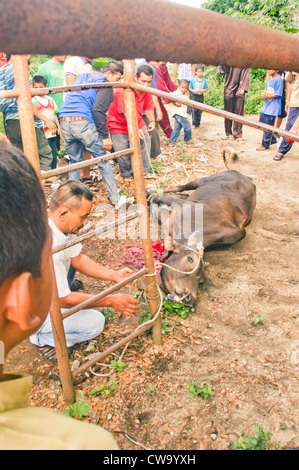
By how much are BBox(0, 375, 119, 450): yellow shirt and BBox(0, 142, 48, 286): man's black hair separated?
249 millimetres

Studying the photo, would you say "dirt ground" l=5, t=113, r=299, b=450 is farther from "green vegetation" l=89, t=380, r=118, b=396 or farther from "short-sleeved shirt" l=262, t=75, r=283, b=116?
"short-sleeved shirt" l=262, t=75, r=283, b=116

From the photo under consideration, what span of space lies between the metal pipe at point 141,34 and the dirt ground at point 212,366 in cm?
221

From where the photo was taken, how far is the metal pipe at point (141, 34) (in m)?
0.35

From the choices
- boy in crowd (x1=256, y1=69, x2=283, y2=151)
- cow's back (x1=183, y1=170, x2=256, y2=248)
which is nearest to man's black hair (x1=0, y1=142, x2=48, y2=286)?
cow's back (x1=183, y1=170, x2=256, y2=248)

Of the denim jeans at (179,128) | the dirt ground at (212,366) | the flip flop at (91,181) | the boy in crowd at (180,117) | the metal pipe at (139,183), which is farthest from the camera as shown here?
the denim jeans at (179,128)

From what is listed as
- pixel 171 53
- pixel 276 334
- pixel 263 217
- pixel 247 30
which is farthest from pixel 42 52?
pixel 263 217

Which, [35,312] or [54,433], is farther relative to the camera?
[35,312]

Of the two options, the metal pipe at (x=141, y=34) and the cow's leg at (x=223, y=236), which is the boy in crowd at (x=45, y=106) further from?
the metal pipe at (x=141, y=34)

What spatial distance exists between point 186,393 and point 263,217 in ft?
11.4

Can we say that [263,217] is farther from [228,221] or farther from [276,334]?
[276,334]

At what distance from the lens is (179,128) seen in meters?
8.48

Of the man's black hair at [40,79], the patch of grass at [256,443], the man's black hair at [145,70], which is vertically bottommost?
the patch of grass at [256,443]

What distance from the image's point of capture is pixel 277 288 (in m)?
3.62

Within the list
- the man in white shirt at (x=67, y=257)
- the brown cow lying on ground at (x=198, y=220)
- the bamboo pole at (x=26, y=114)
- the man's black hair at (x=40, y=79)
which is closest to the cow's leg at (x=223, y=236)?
the brown cow lying on ground at (x=198, y=220)
